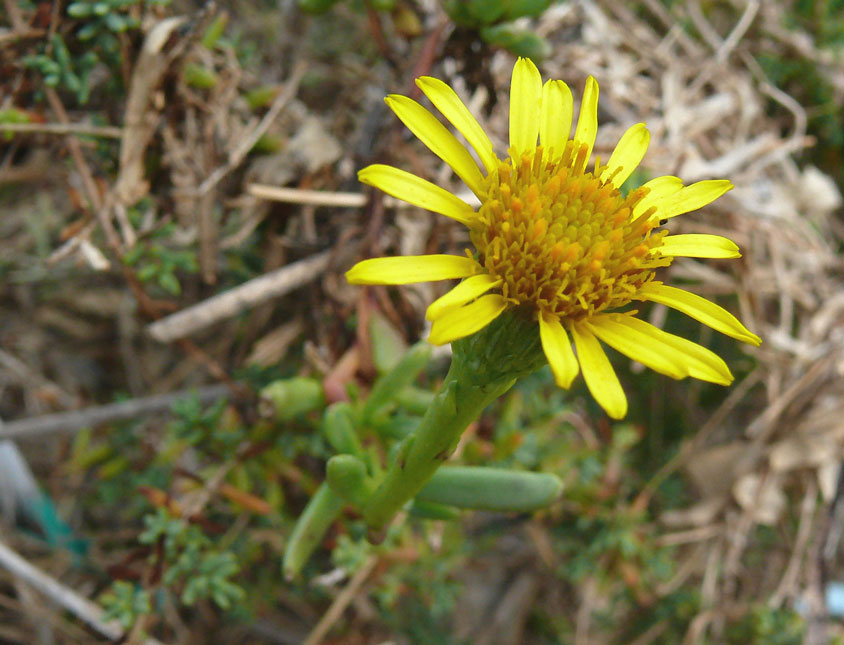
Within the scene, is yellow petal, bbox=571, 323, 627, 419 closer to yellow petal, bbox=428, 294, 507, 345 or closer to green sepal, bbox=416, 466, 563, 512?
yellow petal, bbox=428, 294, 507, 345

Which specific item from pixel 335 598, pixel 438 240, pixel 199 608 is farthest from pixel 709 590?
pixel 199 608

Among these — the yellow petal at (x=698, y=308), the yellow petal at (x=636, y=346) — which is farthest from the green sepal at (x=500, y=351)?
the yellow petal at (x=698, y=308)

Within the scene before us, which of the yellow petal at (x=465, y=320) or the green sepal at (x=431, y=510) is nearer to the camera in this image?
the yellow petal at (x=465, y=320)

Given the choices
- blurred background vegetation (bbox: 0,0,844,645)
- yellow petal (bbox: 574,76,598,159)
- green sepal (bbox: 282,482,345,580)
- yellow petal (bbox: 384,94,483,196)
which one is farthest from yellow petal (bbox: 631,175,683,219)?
green sepal (bbox: 282,482,345,580)

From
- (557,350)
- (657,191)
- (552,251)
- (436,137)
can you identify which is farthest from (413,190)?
(657,191)

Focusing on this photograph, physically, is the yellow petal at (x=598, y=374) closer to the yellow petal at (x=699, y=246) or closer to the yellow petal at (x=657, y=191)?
the yellow petal at (x=699, y=246)
